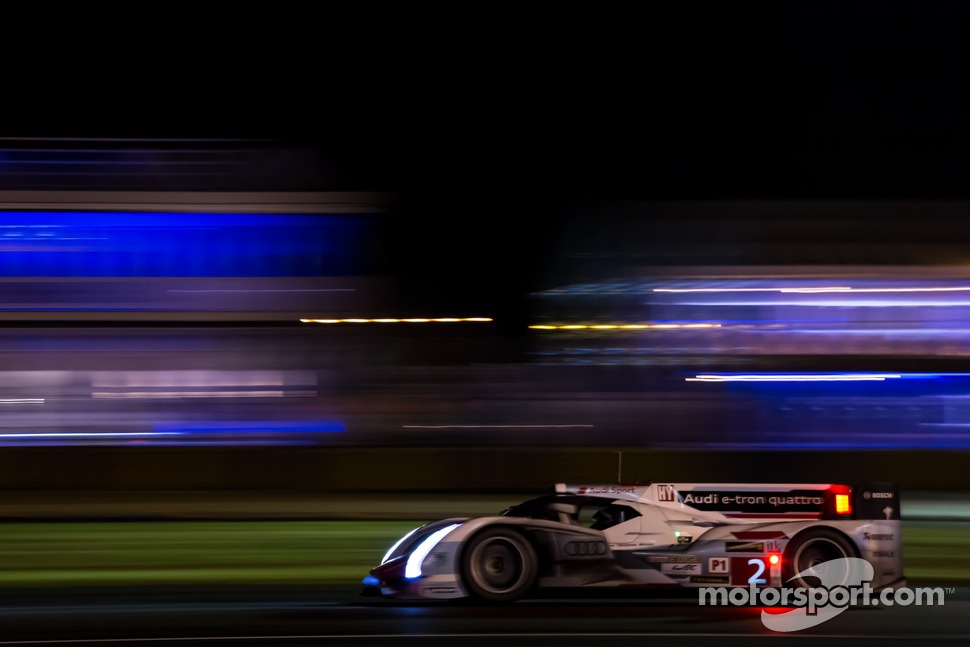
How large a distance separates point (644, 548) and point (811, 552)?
102 cm

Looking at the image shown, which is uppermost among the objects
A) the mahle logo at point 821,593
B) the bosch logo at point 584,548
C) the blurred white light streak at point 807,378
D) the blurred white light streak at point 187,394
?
the blurred white light streak at point 807,378

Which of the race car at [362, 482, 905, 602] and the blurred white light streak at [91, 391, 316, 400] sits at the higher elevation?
the blurred white light streak at [91, 391, 316, 400]

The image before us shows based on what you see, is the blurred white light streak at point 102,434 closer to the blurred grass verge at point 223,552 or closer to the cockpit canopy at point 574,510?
the blurred grass verge at point 223,552

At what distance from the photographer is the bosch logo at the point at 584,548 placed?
22.8ft

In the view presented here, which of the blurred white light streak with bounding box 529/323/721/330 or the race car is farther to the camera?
the blurred white light streak with bounding box 529/323/721/330

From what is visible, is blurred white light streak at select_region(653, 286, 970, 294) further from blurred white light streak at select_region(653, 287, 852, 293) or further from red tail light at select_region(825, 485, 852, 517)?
red tail light at select_region(825, 485, 852, 517)

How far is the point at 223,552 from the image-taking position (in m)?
A: 11.2

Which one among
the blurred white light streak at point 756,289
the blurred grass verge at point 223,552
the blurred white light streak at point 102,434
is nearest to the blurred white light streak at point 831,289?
the blurred white light streak at point 756,289

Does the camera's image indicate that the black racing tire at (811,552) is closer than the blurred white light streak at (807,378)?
Yes

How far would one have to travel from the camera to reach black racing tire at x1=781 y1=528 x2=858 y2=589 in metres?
6.97

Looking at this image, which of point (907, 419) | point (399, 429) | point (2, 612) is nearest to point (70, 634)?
point (2, 612)

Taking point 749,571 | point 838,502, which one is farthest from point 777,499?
point 749,571

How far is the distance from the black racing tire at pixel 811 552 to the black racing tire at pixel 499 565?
153 cm

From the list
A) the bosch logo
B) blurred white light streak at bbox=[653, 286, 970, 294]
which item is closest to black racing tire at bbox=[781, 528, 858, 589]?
the bosch logo
